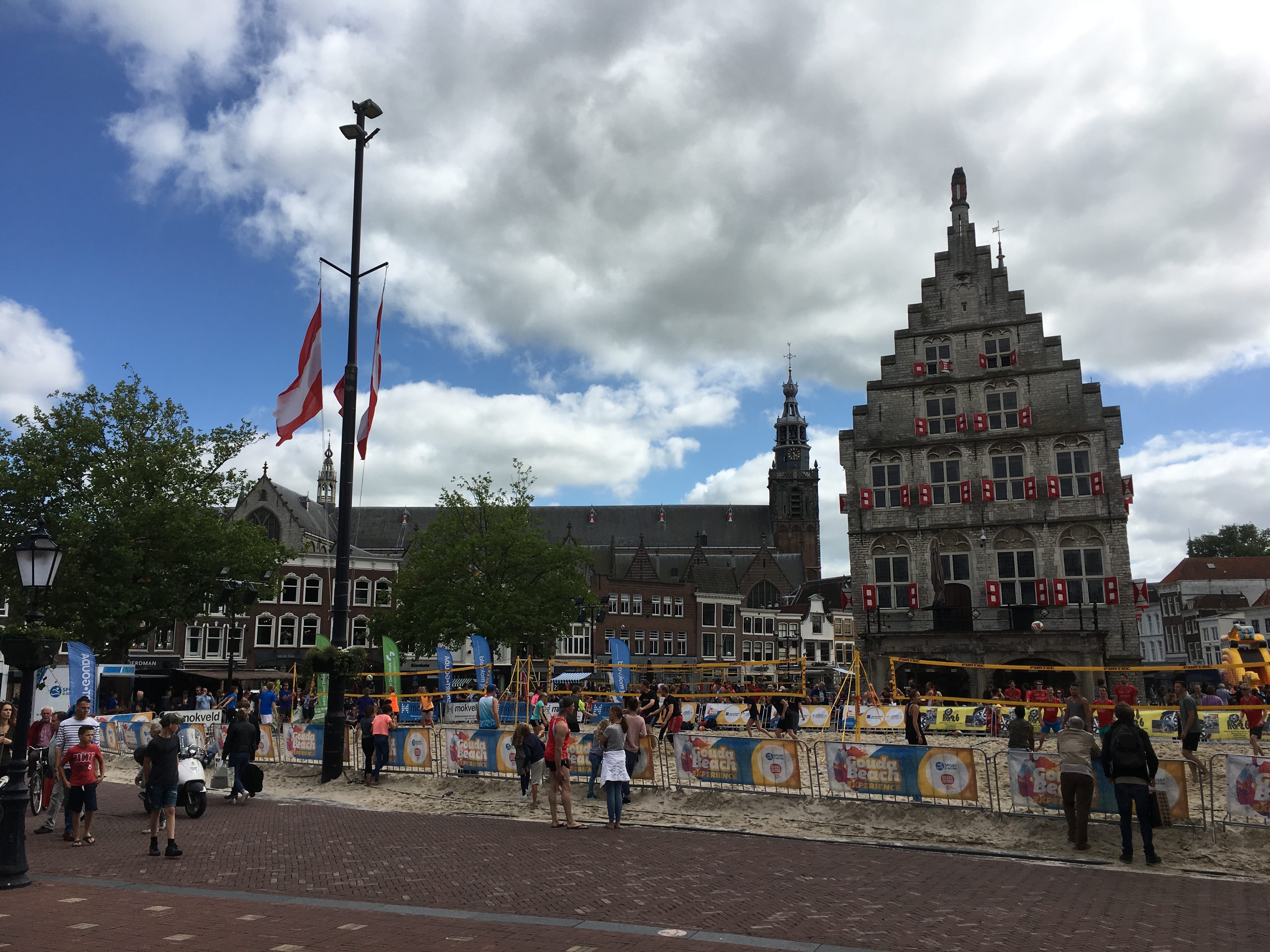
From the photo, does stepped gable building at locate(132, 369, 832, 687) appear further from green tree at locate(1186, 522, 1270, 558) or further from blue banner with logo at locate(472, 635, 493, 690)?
green tree at locate(1186, 522, 1270, 558)

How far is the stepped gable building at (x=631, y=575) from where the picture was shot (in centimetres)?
5684

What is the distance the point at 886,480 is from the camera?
1492 inches

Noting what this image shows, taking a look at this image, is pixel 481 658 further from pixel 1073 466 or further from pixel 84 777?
pixel 1073 466

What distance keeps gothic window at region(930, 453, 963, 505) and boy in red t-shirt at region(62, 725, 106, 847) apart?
32122mm

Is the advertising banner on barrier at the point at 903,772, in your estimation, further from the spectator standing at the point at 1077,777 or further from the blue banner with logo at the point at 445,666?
the blue banner with logo at the point at 445,666

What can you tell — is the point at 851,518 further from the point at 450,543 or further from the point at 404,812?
the point at 404,812

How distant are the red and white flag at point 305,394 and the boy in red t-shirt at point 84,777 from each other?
575 cm

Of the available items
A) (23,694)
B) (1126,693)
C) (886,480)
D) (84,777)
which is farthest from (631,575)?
(23,694)

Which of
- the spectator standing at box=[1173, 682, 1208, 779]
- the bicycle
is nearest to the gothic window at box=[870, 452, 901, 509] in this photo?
the spectator standing at box=[1173, 682, 1208, 779]

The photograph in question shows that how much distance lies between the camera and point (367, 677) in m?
39.6

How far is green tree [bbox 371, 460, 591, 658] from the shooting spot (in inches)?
1756

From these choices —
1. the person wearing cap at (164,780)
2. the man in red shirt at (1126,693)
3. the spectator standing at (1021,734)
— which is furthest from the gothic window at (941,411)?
the person wearing cap at (164,780)

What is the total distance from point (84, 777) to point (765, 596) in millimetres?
71238

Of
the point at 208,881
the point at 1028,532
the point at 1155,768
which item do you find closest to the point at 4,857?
the point at 208,881
